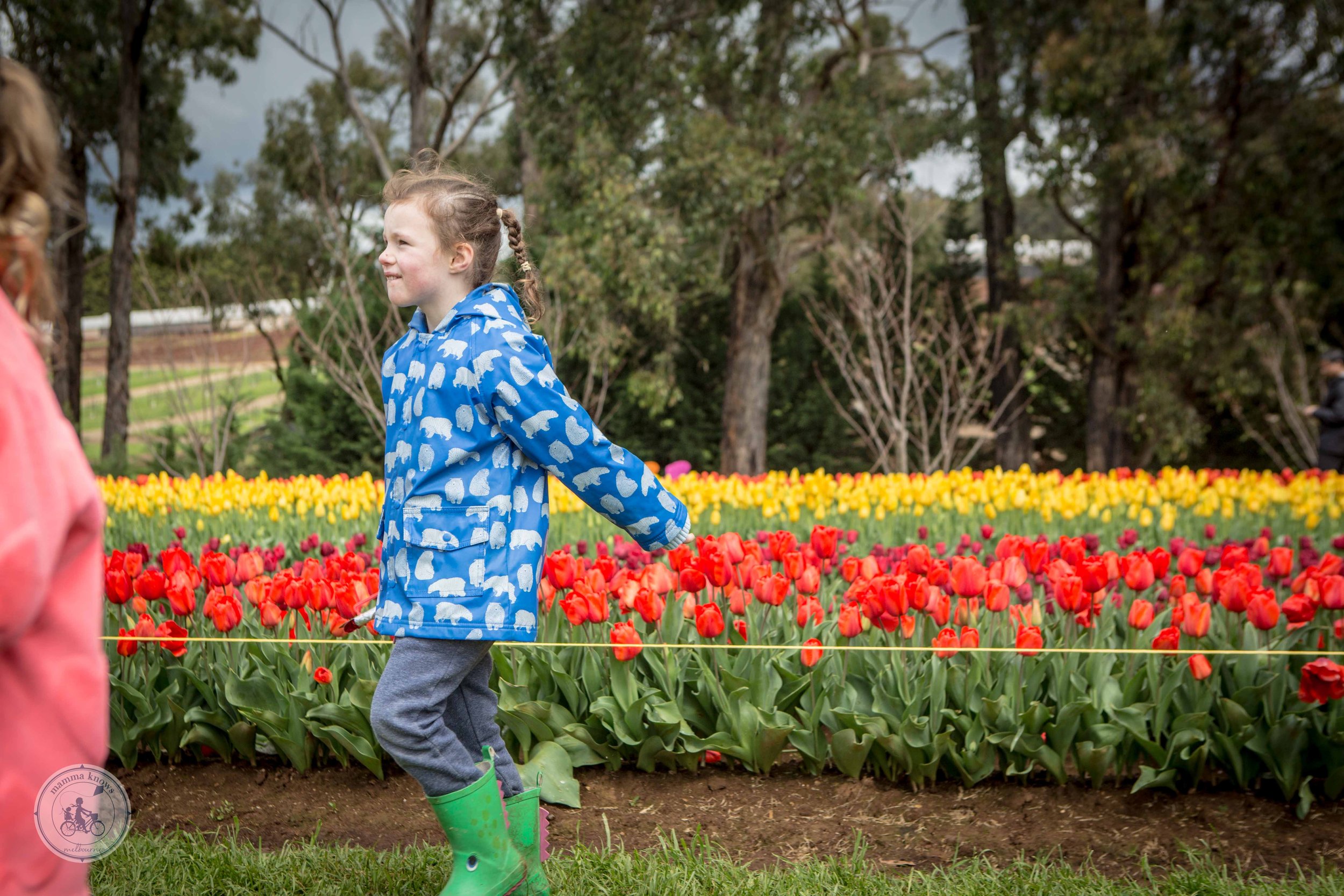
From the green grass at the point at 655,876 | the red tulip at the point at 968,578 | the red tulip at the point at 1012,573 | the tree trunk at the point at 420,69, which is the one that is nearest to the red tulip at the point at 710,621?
the green grass at the point at 655,876

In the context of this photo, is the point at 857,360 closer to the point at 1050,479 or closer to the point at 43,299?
the point at 1050,479

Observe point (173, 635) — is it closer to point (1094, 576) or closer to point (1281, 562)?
point (1094, 576)

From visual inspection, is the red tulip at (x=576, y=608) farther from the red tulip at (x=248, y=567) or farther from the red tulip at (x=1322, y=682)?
the red tulip at (x=1322, y=682)

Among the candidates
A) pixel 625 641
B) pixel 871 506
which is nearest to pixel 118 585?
pixel 625 641

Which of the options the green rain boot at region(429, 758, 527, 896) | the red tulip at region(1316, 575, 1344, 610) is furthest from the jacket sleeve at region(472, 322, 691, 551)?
the red tulip at region(1316, 575, 1344, 610)

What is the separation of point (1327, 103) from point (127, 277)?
Result: 42.3ft

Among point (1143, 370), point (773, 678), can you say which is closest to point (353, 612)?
point (773, 678)

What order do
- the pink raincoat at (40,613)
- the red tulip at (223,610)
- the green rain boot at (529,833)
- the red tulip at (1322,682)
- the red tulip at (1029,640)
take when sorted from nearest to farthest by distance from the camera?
the pink raincoat at (40,613), the green rain boot at (529,833), the red tulip at (1322,682), the red tulip at (1029,640), the red tulip at (223,610)

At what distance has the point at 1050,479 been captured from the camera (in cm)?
593

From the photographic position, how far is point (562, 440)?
5.91ft

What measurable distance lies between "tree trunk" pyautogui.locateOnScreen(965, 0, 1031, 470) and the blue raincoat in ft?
31.5

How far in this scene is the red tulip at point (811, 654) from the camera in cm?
264

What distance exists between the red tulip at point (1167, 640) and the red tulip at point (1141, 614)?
7 centimetres

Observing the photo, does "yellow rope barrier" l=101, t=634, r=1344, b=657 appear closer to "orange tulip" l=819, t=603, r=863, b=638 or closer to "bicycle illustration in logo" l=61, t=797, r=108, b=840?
"orange tulip" l=819, t=603, r=863, b=638
